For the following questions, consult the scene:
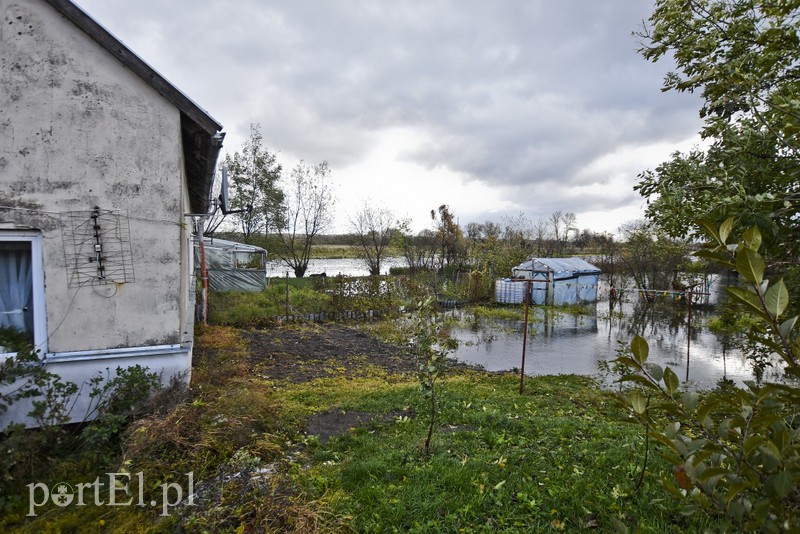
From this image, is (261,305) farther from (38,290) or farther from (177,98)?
(177,98)

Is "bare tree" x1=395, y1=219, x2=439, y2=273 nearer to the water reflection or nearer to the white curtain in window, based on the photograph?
the water reflection

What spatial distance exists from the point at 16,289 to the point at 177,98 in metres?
2.94

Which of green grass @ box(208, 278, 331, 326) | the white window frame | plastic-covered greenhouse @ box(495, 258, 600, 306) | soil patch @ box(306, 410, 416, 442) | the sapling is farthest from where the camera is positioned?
plastic-covered greenhouse @ box(495, 258, 600, 306)

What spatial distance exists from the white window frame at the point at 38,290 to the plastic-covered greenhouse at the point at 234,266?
1516cm

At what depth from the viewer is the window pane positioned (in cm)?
455

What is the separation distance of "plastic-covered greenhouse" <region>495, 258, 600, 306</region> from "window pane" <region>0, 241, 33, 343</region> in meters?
17.2

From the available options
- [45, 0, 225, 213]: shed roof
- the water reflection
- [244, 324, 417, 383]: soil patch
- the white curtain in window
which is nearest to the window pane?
the white curtain in window

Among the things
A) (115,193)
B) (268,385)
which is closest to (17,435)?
(115,193)

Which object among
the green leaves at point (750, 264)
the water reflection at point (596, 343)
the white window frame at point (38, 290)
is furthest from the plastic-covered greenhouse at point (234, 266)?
the green leaves at point (750, 264)

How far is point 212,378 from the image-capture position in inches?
259

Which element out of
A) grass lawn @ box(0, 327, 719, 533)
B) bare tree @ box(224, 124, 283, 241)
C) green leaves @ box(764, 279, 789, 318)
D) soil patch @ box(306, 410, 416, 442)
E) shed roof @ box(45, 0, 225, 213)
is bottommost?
soil patch @ box(306, 410, 416, 442)

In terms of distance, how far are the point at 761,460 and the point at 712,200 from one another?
372cm

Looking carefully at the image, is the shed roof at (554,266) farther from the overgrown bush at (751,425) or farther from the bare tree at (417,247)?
the overgrown bush at (751,425)

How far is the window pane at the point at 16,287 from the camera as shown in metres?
4.55
